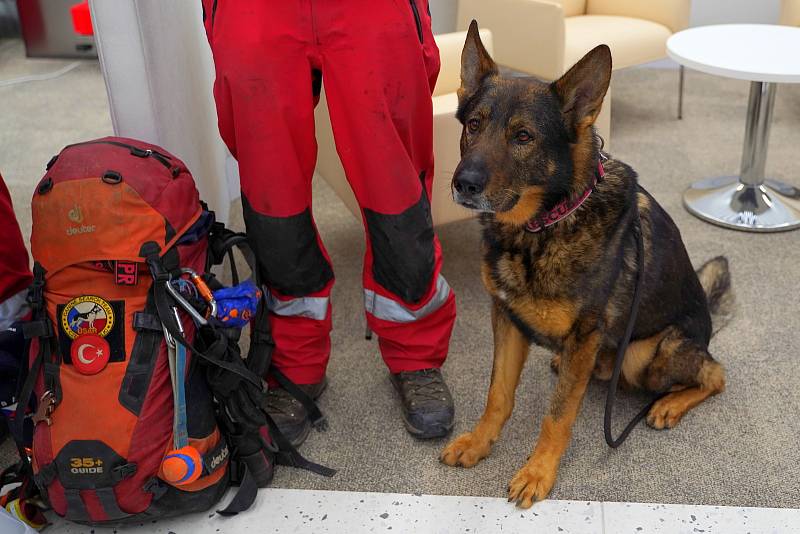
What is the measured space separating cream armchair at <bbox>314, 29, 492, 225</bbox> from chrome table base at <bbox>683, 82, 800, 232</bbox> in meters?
1.04

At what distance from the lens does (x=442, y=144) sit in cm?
225

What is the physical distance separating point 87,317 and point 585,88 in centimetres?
109

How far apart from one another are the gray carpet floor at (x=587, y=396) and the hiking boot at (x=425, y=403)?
37 millimetres

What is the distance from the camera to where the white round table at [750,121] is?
8.91ft

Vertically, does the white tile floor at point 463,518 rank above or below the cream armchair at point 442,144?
below

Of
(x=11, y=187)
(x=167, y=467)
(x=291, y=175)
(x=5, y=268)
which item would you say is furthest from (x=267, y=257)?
(x=11, y=187)

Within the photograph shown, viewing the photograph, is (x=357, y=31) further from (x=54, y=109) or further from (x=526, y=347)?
(x=54, y=109)

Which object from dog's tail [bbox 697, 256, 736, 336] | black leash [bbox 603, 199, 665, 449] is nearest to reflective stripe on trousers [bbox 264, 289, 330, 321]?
black leash [bbox 603, 199, 665, 449]

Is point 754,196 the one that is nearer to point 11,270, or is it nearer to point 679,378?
point 679,378

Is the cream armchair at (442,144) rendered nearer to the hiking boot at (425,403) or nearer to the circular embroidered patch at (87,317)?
the hiking boot at (425,403)

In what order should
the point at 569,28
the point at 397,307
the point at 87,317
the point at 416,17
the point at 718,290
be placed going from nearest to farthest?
the point at 87,317
the point at 416,17
the point at 397,307
the point at 718,290
the point at 569,28

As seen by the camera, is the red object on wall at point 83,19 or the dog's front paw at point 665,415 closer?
the dog's front paw at point 665,415

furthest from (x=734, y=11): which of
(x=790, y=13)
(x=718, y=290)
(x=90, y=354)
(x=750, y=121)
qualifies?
(x=90, y=354)

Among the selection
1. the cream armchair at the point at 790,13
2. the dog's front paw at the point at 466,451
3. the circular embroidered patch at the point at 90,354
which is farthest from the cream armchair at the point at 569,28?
the circular embroidered patch at the point at 90,354
